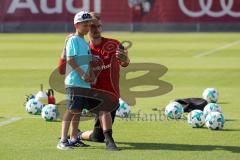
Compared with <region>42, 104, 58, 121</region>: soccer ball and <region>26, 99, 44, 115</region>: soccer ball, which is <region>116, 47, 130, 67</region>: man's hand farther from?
<region>26, 99, 44, 115</region>: soccer ball

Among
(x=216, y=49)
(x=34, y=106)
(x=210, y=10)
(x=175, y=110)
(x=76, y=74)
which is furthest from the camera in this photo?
(x=210, y=10)

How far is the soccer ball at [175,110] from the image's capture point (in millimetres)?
13734

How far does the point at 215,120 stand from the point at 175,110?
141 centimetres

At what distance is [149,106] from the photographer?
15.8m

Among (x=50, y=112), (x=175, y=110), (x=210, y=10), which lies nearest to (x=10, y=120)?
(x=50, y=112)

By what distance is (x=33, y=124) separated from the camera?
1337cm

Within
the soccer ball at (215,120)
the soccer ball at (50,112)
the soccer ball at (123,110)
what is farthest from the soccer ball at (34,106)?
the soccer ball at (215,120)

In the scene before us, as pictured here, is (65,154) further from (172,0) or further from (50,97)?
(172,0)

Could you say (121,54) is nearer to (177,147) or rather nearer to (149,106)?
(177,147)

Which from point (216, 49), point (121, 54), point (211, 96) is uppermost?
point (121, 54)

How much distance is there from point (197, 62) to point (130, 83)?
678cm

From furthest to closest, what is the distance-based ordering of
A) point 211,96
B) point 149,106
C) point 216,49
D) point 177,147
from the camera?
point 216,49
point 211,96
point 149,106
point 177,147

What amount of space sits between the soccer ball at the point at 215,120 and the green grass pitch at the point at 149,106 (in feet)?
0.43

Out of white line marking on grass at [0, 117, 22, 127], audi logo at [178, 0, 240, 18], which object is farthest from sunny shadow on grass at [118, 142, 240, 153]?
audi logo at [178, 0, 240, 18]
